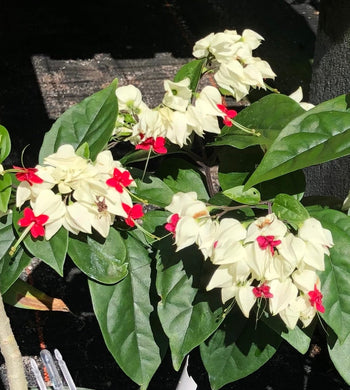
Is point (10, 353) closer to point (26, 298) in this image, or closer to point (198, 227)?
point (26, 298)

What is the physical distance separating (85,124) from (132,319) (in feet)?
1.27

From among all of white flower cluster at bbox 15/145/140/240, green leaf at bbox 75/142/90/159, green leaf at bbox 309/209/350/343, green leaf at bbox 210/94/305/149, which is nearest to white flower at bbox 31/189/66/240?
white flower cluster at bbox 15/145/140/240

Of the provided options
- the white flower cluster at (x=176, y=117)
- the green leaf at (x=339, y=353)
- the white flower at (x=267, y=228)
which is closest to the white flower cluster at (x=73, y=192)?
the white flower cluster at (x=176, y=117)

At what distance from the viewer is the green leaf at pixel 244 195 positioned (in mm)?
1167

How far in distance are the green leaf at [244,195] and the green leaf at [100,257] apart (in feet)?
0.69

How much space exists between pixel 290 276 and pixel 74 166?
0.39 m

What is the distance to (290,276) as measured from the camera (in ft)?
3.49

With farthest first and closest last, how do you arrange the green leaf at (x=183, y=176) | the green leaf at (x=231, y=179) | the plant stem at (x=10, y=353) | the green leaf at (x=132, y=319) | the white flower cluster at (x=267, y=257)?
the green leaf at (x=183, y=176) < the green leaf at (x=231, y=179) < the green leaf at (x=132, y=319) < the plant stem at (x=10, y=353) < the white flower cluster at (x=267, y=257)

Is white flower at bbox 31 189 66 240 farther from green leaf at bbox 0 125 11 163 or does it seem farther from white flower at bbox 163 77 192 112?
white flower at bbox 163 77 192 112

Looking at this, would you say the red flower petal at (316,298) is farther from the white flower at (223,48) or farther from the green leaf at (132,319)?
the white flower at (223,48)

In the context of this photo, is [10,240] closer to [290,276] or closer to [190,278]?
[190,278]

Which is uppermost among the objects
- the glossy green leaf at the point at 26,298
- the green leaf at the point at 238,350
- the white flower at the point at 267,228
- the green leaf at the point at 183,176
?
the white flower at the point at 267,228

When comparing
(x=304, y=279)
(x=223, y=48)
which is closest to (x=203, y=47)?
(x=223, y=48)

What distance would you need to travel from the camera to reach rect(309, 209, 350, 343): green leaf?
1.15 meters
